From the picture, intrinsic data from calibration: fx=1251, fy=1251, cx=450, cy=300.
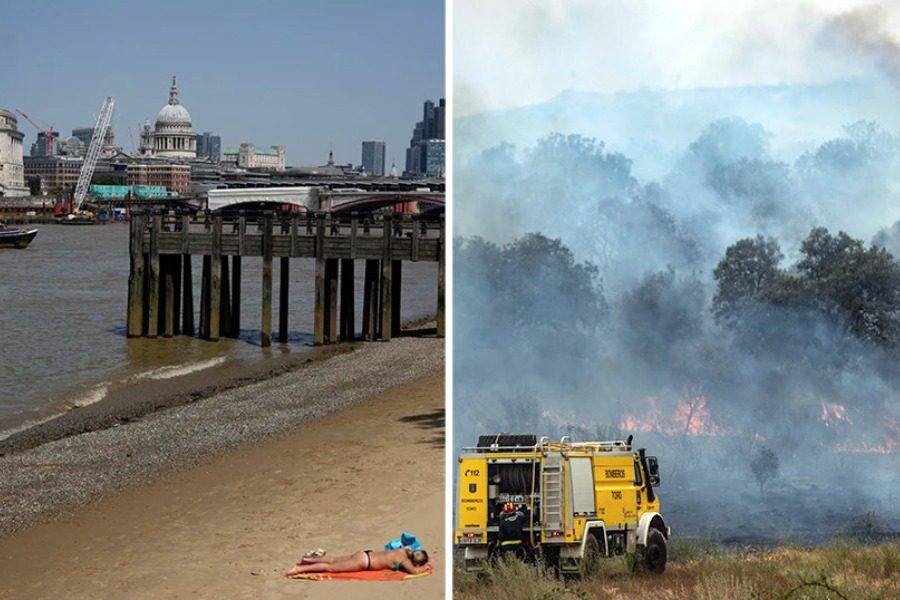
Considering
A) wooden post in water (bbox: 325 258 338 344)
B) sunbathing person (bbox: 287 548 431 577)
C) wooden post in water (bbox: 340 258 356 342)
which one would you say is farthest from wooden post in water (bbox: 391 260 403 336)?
sunbathing person (bbox: 287 548 431 577)

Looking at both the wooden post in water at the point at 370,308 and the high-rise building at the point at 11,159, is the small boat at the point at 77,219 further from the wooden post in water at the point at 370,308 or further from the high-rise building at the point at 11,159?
the wooden post in water at the point at 370,308

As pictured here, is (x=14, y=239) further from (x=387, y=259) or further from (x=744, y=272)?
(x=744, y=272)

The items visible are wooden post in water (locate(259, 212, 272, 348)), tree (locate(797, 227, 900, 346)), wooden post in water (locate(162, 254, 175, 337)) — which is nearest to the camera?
tree (locate(797, 227, 900, 346))

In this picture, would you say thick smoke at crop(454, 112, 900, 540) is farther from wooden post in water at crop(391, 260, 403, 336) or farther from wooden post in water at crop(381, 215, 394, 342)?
wooden post in water at crop(391, 260, 403, 336)

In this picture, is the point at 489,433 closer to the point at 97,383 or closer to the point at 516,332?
the point at 516,332

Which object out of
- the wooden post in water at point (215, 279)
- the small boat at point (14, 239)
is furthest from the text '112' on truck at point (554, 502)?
the small boat at point (14, 239)

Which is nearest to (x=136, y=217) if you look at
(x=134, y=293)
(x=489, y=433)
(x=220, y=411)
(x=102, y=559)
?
(x=134, y=293)
